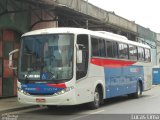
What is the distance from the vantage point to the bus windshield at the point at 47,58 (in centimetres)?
1463

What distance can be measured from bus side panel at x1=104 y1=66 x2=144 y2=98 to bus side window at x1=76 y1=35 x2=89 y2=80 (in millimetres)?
2298

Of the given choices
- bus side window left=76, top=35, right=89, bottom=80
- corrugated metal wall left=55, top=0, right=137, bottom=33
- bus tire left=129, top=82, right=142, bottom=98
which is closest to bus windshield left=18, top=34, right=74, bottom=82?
bus side window left=76, top=35, right=89, bottom=80

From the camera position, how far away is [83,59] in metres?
15.6

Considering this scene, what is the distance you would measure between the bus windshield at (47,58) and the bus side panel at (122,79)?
11.5 feet

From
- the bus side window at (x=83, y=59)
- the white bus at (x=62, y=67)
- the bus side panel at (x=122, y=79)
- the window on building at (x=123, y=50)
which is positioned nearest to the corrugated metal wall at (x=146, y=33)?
the bus side panel at (x=122, y=79)

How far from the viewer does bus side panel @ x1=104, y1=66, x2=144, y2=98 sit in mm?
18344

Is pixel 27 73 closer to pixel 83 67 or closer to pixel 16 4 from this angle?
pixel 83 67

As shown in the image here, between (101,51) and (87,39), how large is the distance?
1624 mm

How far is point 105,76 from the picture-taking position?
707 inches

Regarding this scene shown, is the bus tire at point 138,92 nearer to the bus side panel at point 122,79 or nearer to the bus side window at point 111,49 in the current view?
the bus side panel at point 122,79

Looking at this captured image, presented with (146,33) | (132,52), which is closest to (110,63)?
(132,52)

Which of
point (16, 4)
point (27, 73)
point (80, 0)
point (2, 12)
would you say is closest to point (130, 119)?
point (27, 73)

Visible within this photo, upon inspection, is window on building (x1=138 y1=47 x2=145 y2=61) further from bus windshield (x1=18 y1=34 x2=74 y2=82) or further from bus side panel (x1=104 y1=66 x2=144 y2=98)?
bus windshield (x1=18 y1=34 x2=74 y2=82)

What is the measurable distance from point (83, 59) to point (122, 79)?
5061 mm
